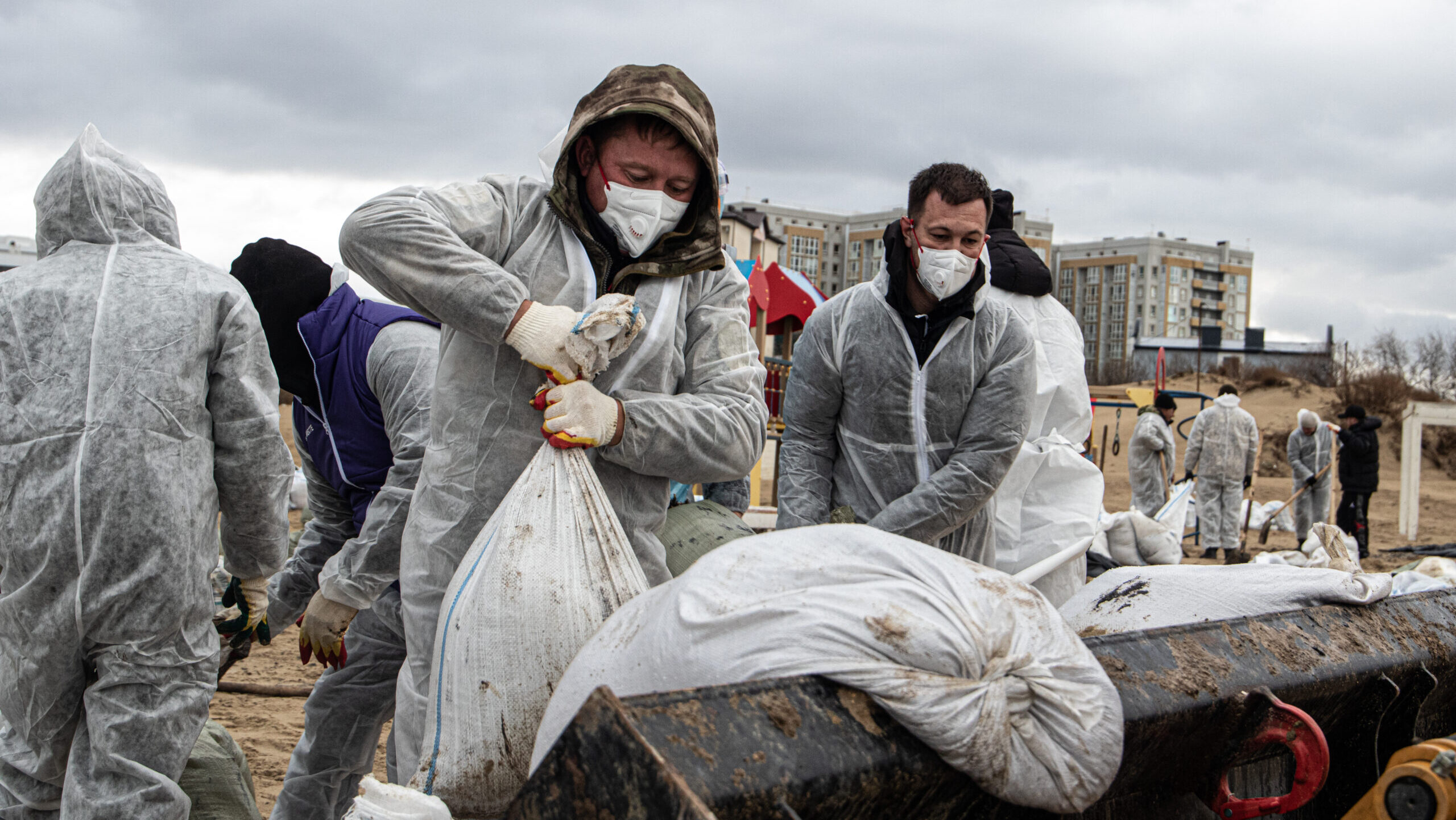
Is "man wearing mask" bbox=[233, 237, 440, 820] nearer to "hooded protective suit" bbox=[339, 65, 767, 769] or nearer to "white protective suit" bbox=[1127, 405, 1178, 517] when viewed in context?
"hooded protective suit" bbox=[339, 65, 767, 769]

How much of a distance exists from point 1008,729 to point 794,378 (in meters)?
2.00

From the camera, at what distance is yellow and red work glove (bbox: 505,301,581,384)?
169cm

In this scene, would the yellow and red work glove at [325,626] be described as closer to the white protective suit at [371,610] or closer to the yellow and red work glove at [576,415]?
the white protective suit at [371,610]

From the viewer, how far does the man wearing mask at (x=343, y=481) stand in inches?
100.0

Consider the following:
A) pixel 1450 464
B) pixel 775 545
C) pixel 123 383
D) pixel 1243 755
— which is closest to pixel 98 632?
pixel 123 383

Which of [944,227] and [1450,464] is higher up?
[944,227]

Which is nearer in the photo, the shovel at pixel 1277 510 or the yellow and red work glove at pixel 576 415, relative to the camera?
the yellow and red work glove at pixel 576 415

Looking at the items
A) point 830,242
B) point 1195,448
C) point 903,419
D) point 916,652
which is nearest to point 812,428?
point 903,419

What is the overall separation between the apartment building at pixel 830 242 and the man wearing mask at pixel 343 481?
7081 centimetres

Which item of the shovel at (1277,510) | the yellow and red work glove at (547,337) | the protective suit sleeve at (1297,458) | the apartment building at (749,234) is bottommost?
the shovel at (1277,510)

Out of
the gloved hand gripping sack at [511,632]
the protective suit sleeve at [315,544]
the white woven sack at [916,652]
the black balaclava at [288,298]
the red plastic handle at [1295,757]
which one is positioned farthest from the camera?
the protective suit sleeve at [315,544]

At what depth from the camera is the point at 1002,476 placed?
9.48 ft

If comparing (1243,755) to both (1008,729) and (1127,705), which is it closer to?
(1127,705)

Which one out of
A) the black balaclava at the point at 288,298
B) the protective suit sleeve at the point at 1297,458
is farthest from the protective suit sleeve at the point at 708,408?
the protective suit sleeve at the point at 1297,458
